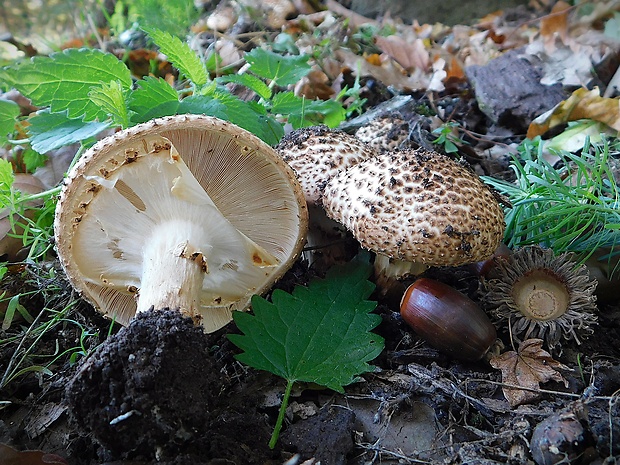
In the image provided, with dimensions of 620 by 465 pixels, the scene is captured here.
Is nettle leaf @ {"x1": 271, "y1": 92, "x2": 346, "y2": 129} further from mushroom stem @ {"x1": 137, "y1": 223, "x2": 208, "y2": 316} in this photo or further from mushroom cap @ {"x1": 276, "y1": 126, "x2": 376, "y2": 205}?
mushroom stem @ {"x1": 137, "y1": 223, "x2": 208, "y2": 316}

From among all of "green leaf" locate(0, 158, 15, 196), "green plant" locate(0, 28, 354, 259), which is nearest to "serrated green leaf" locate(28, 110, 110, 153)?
→ "green plant" locate(0, 28, 354, 259)

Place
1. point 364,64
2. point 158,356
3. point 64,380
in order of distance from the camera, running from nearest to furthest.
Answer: point 158,356 → point 64,380 → point 364,64

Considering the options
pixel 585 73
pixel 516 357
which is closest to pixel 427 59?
pixel 585 73

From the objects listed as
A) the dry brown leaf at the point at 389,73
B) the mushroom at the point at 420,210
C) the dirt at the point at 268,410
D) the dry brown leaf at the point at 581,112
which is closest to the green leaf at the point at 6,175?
the dirt at the point at 268,410

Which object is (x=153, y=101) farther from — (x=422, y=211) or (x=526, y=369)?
(x=526, y=369)

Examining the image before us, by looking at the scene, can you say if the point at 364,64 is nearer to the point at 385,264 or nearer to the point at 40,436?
the point at 385,264

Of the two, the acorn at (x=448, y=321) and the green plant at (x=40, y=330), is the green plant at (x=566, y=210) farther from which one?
the green plant at (x=40, y=330)
